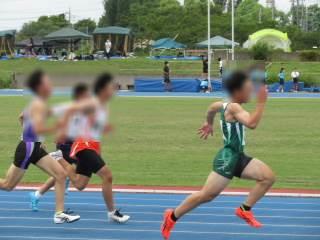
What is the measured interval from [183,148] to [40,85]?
15089mm

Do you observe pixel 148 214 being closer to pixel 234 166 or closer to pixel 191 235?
pixel 191 235

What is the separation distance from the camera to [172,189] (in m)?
11.3

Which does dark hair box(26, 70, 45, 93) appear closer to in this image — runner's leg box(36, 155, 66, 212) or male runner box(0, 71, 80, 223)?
male runner box(0, 71, 80, 223)

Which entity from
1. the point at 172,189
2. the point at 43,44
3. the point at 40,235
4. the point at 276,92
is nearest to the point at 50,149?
the point at 172,189

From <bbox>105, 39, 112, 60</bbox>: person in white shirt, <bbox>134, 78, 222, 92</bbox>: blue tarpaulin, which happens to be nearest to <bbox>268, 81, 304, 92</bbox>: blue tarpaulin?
<bbox>134, 78, 222, 92</bbox>: blue tarpaulin

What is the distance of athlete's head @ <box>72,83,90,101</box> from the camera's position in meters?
1.80

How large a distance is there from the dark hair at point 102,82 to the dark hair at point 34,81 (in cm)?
14

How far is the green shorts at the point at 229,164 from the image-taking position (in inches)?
270

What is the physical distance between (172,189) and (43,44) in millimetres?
8721

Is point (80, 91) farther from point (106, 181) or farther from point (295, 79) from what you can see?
point (295, 79)

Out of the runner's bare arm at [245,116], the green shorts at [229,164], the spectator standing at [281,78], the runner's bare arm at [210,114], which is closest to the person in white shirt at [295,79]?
the spectator standing at [281,78]

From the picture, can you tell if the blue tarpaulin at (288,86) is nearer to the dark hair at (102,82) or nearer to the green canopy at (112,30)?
the green canopy at (112,30)

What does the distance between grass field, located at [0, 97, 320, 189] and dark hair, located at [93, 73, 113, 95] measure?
5369mm

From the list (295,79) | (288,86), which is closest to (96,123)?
(295,79)
